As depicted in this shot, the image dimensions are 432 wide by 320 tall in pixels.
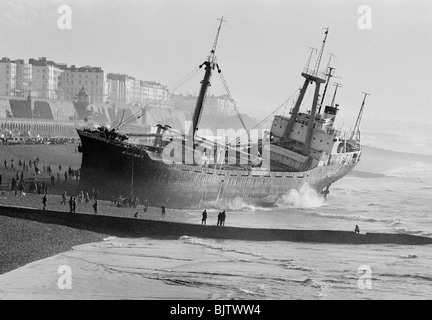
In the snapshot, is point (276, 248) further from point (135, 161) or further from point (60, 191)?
point (60, 191)

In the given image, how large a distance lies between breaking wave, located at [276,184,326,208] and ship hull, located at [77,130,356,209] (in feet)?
9.87

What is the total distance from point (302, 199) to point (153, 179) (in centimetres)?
1009

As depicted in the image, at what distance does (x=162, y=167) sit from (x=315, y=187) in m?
11.4

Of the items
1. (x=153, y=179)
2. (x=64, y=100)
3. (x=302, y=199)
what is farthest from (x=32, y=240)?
(x=64, y=100)

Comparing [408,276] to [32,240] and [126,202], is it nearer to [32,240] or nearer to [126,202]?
[32,240]

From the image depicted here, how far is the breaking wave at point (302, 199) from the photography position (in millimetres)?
34594

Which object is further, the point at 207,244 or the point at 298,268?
the point at 207,244

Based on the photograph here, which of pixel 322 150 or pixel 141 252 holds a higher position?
pixel 322 150

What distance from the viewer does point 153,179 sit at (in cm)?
2847

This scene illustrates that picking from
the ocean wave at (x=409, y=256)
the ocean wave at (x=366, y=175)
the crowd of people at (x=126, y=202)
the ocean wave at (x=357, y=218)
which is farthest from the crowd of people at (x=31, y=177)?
the ocean wave at (x=366, y=175)

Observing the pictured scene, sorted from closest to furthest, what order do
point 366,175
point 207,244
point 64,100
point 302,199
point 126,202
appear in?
point 207,244 → point 126,202 → point 302,199 → point 366,175 → point 64,100

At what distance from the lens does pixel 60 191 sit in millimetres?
29359
